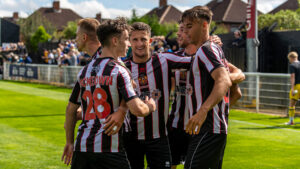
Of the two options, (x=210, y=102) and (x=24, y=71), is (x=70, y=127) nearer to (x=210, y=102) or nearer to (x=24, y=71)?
(x=210, y=102)

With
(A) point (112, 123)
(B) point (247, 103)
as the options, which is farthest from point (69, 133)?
(B) point (247, 103)

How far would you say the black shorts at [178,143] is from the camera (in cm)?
509

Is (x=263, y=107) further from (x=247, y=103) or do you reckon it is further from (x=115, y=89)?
(x=115, y=89)

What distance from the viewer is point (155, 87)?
475 centimetres

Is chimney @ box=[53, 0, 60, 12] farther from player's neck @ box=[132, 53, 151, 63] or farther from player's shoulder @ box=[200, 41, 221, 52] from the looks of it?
player's shoulder @ box=[200, 41, 221, 52]

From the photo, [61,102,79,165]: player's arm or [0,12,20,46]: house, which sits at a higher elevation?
[0,12,20,46]: house

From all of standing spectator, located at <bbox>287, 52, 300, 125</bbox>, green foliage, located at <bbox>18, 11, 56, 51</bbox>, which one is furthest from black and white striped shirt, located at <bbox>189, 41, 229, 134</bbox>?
green foliage, located at <bbox>18, 11, 56, 51</bbox>

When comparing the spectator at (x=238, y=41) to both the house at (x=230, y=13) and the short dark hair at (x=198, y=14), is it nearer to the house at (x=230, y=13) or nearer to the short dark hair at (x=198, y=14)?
the short dark hair at (x=198, y=14)

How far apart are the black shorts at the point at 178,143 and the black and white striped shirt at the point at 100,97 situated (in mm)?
1560

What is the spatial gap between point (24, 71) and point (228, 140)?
23556mm

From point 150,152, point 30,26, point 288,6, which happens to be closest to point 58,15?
point 30,26

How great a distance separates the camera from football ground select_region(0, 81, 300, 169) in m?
7.09

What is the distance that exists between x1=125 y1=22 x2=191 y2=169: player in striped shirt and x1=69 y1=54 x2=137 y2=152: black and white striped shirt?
3.52ft

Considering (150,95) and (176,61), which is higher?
(176,61)
